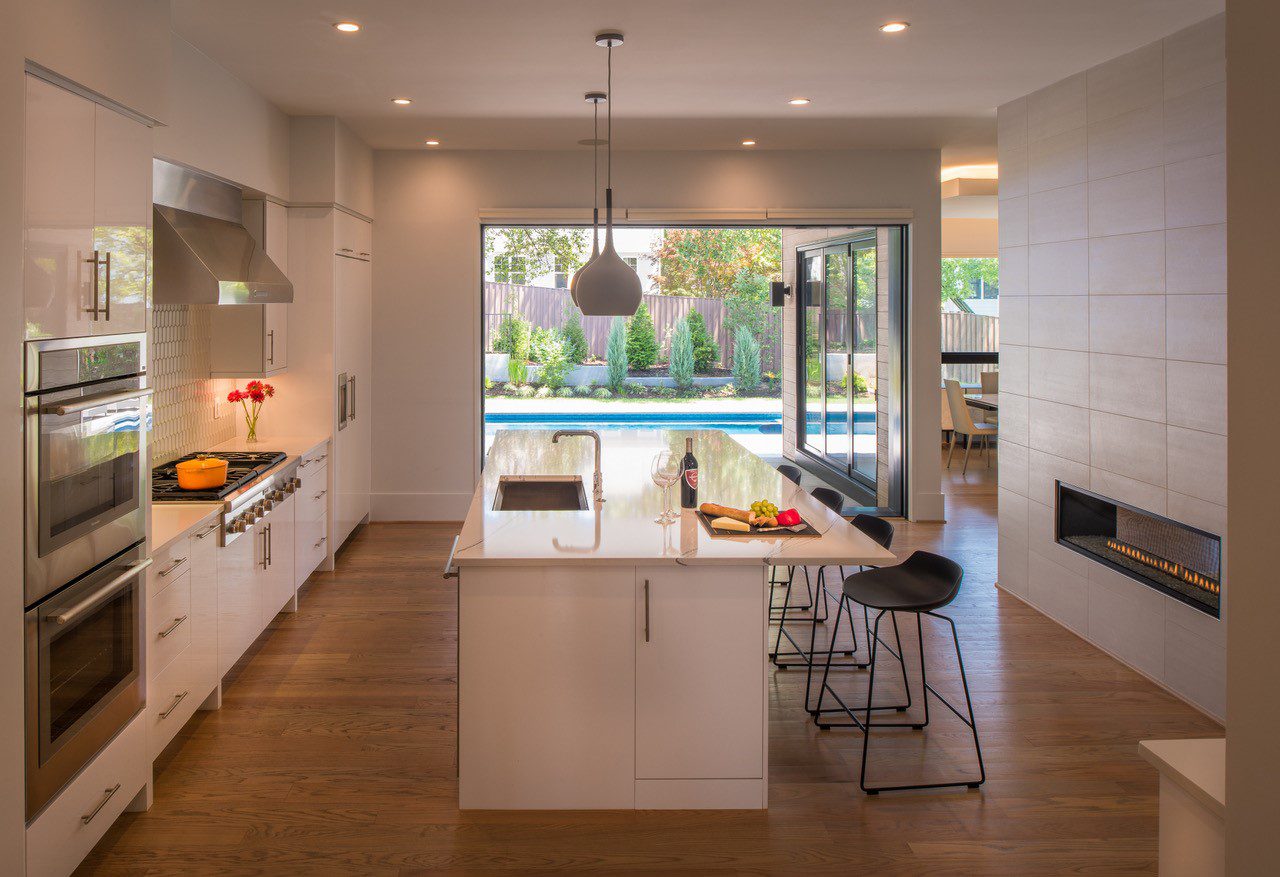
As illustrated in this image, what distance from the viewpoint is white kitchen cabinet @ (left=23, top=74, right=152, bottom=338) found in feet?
8.02

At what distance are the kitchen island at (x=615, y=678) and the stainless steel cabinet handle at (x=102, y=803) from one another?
3.21 ft

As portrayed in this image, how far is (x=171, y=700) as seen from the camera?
11.5 ft

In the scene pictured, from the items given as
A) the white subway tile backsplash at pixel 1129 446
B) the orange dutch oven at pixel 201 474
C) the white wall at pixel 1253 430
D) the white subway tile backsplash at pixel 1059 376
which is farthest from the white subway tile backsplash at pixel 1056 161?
the orange dutch oven at pixel 201 474

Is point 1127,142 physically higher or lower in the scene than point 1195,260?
higher

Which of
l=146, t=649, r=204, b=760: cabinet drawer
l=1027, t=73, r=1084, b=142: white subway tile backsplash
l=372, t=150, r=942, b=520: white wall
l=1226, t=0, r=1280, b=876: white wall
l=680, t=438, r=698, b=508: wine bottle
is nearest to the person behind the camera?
l=1226, t=0, r=1280, b=876: white wall

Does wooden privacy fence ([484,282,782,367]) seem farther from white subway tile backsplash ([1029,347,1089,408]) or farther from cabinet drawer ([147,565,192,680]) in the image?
cabinet drawer ([147,565,192,680])

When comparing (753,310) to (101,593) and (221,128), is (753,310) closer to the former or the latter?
(221,128)

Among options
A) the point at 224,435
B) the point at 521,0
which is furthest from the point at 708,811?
the point at 224,435

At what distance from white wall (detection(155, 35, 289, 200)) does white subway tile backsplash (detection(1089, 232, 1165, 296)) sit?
3.99 m

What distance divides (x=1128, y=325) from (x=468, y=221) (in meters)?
4.76

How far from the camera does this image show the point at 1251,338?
1503 millimetres

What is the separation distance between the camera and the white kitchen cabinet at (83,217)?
2443mm

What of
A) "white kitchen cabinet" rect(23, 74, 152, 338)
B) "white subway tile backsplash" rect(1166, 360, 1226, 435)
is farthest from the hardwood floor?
"white kitchen cabinet" rect(23, 74, 152, 338)

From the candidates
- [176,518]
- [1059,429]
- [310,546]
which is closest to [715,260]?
[1059,429]
